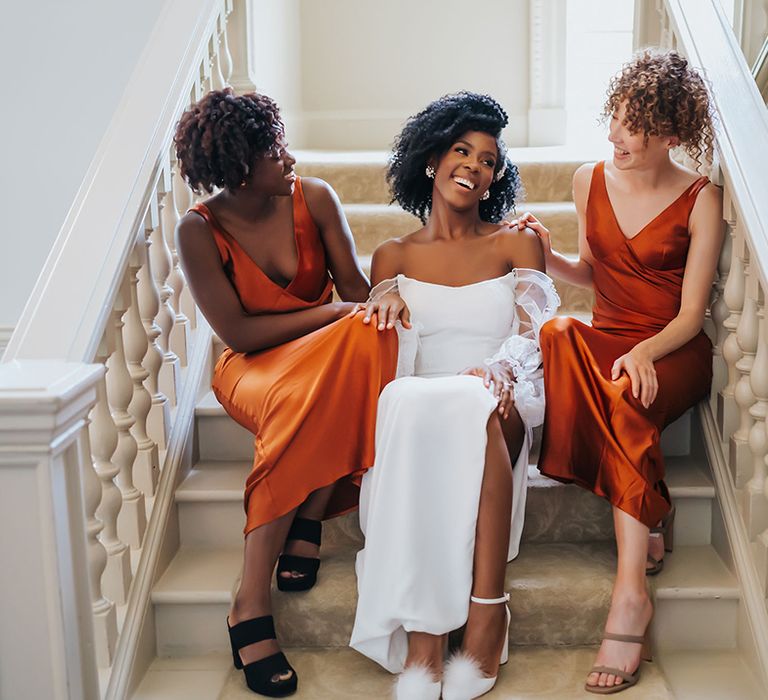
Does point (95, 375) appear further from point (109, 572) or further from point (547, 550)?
point (547, 550)

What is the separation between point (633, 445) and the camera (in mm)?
2162

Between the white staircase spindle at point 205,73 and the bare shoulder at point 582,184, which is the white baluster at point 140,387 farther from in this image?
the bare shoulder at point 582,184

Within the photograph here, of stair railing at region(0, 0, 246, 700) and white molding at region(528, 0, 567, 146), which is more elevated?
white molding at region(528, 0, 567, 146)

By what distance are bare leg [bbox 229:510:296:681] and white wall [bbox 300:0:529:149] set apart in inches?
142

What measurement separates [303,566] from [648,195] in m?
1.26

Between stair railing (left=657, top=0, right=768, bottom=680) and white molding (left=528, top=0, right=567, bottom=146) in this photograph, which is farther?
white molding (left=528, top=0, right=567, bottom=146)

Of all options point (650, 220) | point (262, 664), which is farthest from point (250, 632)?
point (650, 220)

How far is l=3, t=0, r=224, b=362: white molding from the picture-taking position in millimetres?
1843

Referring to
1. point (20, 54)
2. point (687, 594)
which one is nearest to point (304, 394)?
point (687, 594)

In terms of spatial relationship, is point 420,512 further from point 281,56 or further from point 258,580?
point 281,56

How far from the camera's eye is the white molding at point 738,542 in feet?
6.91

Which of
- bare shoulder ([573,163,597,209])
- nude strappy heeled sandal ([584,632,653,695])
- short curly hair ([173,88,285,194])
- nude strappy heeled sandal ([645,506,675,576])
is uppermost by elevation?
short curly hair ([173,88,285,194])

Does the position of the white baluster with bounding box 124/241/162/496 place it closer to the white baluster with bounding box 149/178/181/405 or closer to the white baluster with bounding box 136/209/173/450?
the white baluster with bounding box 136/209/173/450

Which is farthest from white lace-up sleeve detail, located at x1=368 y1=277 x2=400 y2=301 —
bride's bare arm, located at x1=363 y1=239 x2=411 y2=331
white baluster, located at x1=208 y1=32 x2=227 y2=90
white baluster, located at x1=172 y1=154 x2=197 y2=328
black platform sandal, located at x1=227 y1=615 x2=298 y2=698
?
white baluster, located at x1=208 y1=32 x2=227 y2=90
